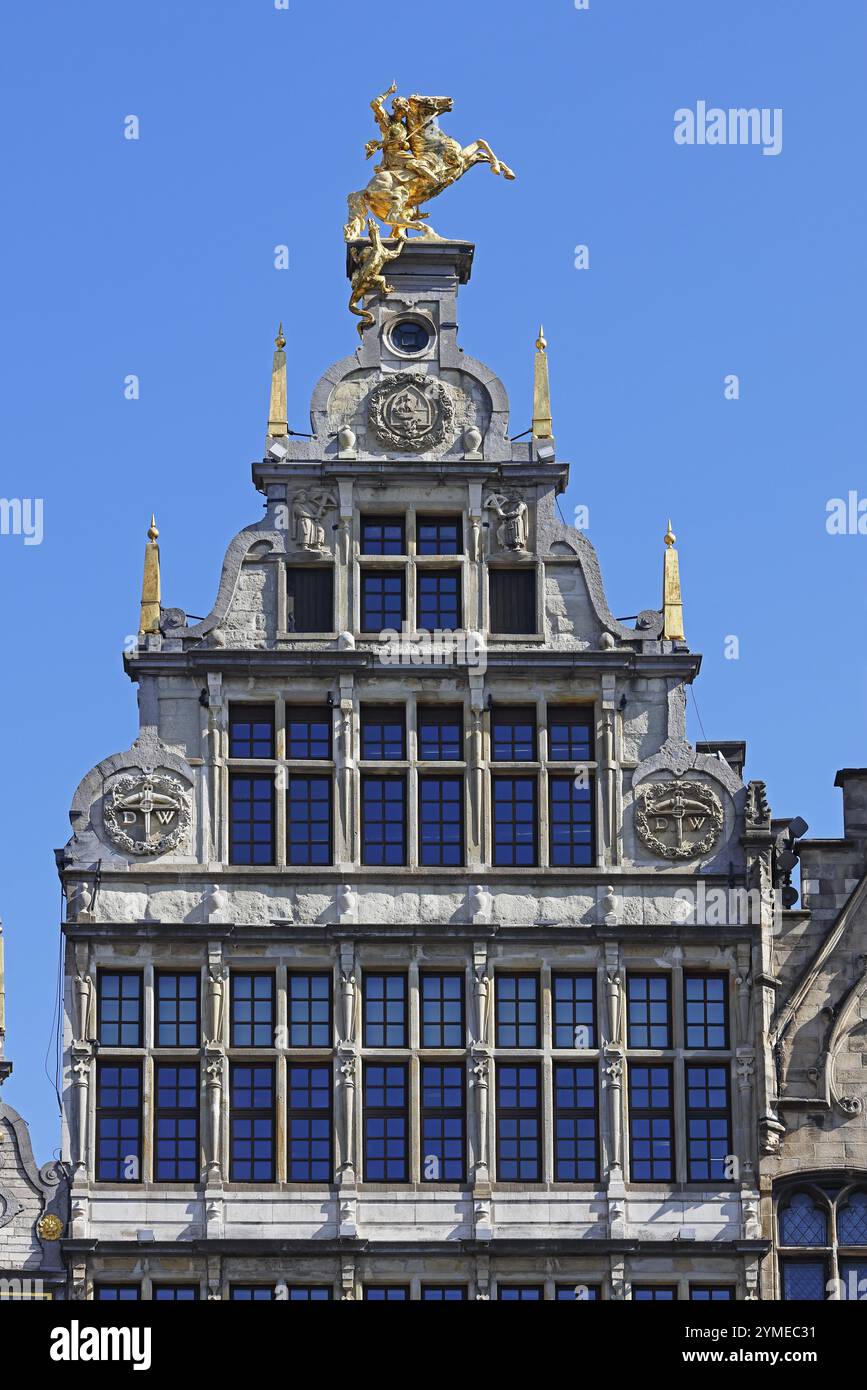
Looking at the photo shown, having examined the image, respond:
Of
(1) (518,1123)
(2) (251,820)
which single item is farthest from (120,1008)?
(1) (518,1123)

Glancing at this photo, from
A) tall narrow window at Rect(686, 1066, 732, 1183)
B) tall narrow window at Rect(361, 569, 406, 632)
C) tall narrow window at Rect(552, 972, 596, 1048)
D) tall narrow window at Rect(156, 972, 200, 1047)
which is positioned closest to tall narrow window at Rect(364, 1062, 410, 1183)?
tall narrow window at Rect(552, 972, 596, 1048)

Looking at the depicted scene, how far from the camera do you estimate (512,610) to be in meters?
55.1

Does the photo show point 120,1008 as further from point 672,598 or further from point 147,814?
point 672,598

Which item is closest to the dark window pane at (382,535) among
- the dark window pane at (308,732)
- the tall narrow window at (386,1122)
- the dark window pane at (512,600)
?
the dark window pane at (512,600)

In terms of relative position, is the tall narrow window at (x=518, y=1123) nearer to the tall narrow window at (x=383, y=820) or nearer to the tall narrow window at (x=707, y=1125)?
the tall narrow window at (x=707, y=1125)

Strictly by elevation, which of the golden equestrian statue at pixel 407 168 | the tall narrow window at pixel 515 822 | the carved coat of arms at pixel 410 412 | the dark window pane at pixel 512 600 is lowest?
the tall narrow window at pixel 515 822

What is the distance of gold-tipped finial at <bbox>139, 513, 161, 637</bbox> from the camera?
180 ft

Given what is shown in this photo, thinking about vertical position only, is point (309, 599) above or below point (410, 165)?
below

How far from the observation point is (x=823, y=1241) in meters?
53.0

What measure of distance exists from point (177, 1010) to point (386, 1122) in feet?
10.2

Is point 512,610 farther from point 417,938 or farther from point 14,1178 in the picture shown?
point 14,1178

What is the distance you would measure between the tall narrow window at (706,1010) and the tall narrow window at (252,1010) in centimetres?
548

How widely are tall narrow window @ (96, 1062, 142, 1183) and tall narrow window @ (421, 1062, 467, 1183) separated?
3.71 m

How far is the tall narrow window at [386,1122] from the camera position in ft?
173
